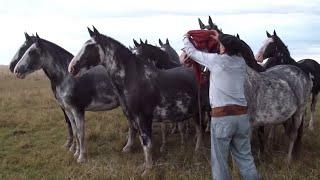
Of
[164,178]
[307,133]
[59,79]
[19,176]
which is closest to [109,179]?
[164,178]

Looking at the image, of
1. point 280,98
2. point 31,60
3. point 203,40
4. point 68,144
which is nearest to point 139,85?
point 203,40

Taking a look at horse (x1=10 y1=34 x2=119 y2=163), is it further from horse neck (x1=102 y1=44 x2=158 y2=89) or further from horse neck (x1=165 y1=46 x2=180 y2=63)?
horse neck (x1=165 y1=46 x2=180 y2=63)

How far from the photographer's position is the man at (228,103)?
5723mm

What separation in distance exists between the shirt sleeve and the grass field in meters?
1.93

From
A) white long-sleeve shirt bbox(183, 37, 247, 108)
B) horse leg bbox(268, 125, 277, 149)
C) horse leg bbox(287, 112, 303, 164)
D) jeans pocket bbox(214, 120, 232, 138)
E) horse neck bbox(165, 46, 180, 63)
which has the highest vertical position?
horse neck bbox(165, 46, 180, 63)

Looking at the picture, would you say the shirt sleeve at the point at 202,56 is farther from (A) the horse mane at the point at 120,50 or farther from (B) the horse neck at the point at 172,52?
(B) the horse neck at the point at 172,52

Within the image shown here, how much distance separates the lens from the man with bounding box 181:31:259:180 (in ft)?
18.8

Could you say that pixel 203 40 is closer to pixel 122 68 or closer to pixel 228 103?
pixel 228 103

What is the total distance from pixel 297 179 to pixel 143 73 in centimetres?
308

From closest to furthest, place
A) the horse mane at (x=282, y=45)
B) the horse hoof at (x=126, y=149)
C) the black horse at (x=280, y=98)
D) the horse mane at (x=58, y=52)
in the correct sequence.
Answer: the black horse at (x=280, y=98), the horse mane at (x=282, y=45), the horse mane at (x=58, y=52), the horse hoof at (x=126, y=149)

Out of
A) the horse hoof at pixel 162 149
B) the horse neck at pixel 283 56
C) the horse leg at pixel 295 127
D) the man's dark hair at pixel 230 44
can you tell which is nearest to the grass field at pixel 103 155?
the horse hoof at pixel 162 149

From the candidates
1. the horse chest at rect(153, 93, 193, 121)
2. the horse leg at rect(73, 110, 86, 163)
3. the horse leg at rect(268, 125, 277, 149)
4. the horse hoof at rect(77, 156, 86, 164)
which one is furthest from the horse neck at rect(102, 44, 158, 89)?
the horse leg at rect(268, 125, 277, 149)

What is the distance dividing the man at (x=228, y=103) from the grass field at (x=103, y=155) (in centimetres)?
108

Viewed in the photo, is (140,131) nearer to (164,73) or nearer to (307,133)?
(164,73)
